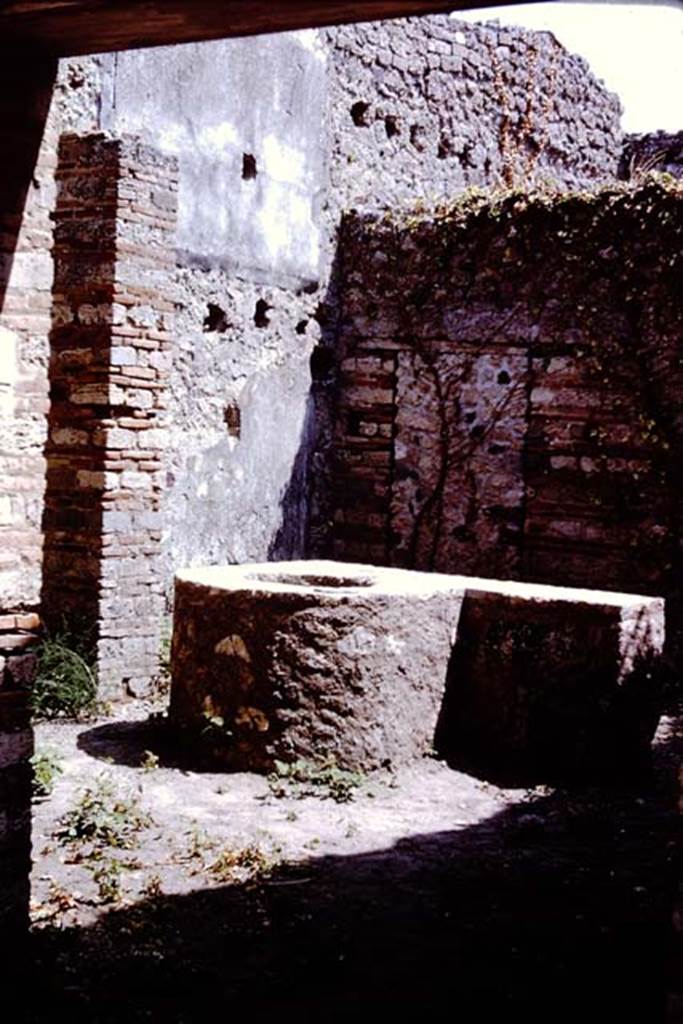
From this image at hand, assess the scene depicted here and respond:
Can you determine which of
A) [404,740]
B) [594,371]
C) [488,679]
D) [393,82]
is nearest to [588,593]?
[488,679]

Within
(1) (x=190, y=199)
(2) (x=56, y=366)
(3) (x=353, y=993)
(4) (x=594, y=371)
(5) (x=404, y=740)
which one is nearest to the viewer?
(3) (x=353, y=993)

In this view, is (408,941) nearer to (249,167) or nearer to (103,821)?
(103,821)

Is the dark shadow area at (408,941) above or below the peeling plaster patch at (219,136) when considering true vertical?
below

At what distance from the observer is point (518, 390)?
970cm

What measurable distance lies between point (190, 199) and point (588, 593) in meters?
4.05

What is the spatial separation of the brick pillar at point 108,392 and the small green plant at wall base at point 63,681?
10 cm

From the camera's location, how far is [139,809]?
18.0 feet

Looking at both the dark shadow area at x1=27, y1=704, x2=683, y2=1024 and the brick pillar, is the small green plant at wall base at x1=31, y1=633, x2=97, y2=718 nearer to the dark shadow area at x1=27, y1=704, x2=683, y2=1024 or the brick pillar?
the brick pillar

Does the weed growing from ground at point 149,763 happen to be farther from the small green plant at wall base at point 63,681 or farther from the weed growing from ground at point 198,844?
the small green plant at wall base at point 63,681

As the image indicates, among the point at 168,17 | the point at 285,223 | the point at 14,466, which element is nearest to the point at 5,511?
the point at 14,466

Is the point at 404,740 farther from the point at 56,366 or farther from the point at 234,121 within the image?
the point at 234,121

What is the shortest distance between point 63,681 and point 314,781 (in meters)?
2.02

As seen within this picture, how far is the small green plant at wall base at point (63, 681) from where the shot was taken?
7.18m

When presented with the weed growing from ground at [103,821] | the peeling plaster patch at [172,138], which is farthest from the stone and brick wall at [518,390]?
the weed growing from ground at [103,821]
